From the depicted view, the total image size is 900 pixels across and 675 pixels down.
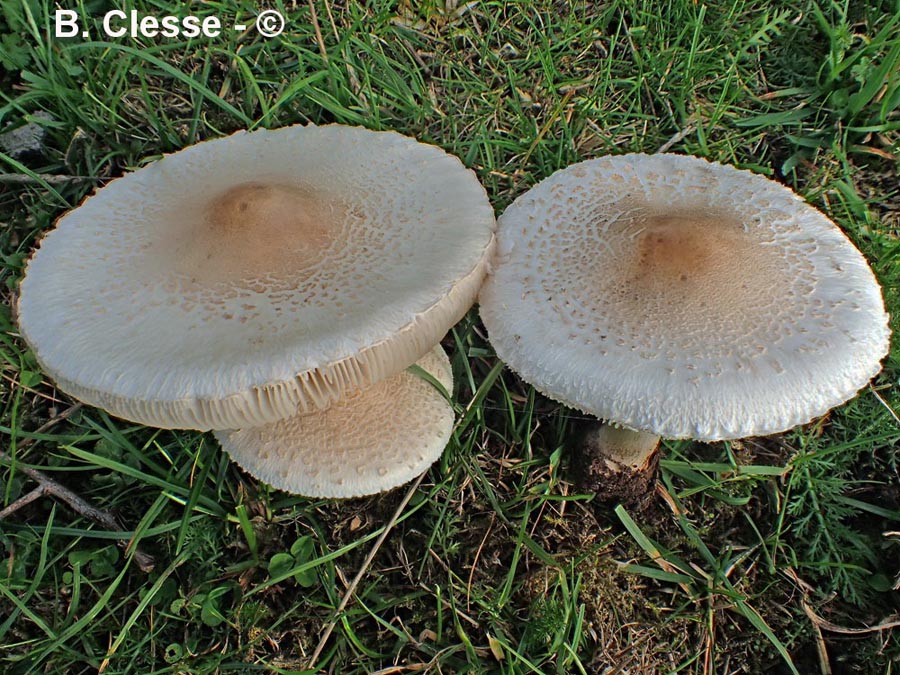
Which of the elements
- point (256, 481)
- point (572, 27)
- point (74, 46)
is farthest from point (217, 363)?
point (572, 27)

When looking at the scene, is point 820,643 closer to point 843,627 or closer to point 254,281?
point 843,627

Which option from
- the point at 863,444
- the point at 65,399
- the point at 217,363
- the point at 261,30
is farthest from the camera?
the point at 261,30

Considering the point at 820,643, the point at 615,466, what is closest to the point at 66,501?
the point at 615,466

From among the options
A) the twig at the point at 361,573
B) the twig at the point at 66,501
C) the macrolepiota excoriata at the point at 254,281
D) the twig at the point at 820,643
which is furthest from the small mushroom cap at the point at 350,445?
the twig at the point at 820,643

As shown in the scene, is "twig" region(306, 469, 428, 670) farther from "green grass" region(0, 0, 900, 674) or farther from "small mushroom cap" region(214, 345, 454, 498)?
"small mushroom cap" region(214, 345, 454, 498)

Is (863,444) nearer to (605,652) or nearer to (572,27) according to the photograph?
(605,652)

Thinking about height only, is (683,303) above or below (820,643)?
above
